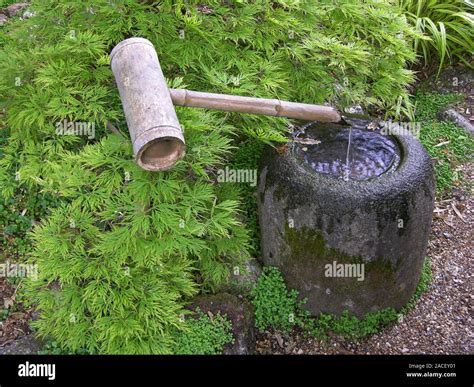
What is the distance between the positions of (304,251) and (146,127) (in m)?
1.56

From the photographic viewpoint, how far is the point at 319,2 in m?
3.69

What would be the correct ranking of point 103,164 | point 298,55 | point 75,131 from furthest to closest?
point 298,55, point 75,131, point 103,164

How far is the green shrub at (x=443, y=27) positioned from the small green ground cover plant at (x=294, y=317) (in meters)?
3.49

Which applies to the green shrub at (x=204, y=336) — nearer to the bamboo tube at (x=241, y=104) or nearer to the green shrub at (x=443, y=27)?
the bamboo tube at (x=241, y=104)

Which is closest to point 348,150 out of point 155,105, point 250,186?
point 250,186

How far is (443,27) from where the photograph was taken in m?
5.95

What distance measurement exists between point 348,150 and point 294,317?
1.33m

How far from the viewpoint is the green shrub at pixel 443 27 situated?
5.96 metres

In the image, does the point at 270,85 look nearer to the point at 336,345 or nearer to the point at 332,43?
the point at 332,43

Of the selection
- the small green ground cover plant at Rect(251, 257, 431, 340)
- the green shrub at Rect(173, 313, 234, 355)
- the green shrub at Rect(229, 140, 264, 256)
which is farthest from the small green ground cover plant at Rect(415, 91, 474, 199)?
the green shrub at Rect(173, 313, 234, 355)

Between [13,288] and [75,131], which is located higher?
[75,131]

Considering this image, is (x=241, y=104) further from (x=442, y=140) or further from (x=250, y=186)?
(x=442, y=140)

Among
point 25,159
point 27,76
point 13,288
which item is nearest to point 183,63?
point 27,76

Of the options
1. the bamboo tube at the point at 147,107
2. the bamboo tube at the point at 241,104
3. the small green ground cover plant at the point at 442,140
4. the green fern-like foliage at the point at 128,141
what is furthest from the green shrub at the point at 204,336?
the small green ground cover plant at the point at 442,140
